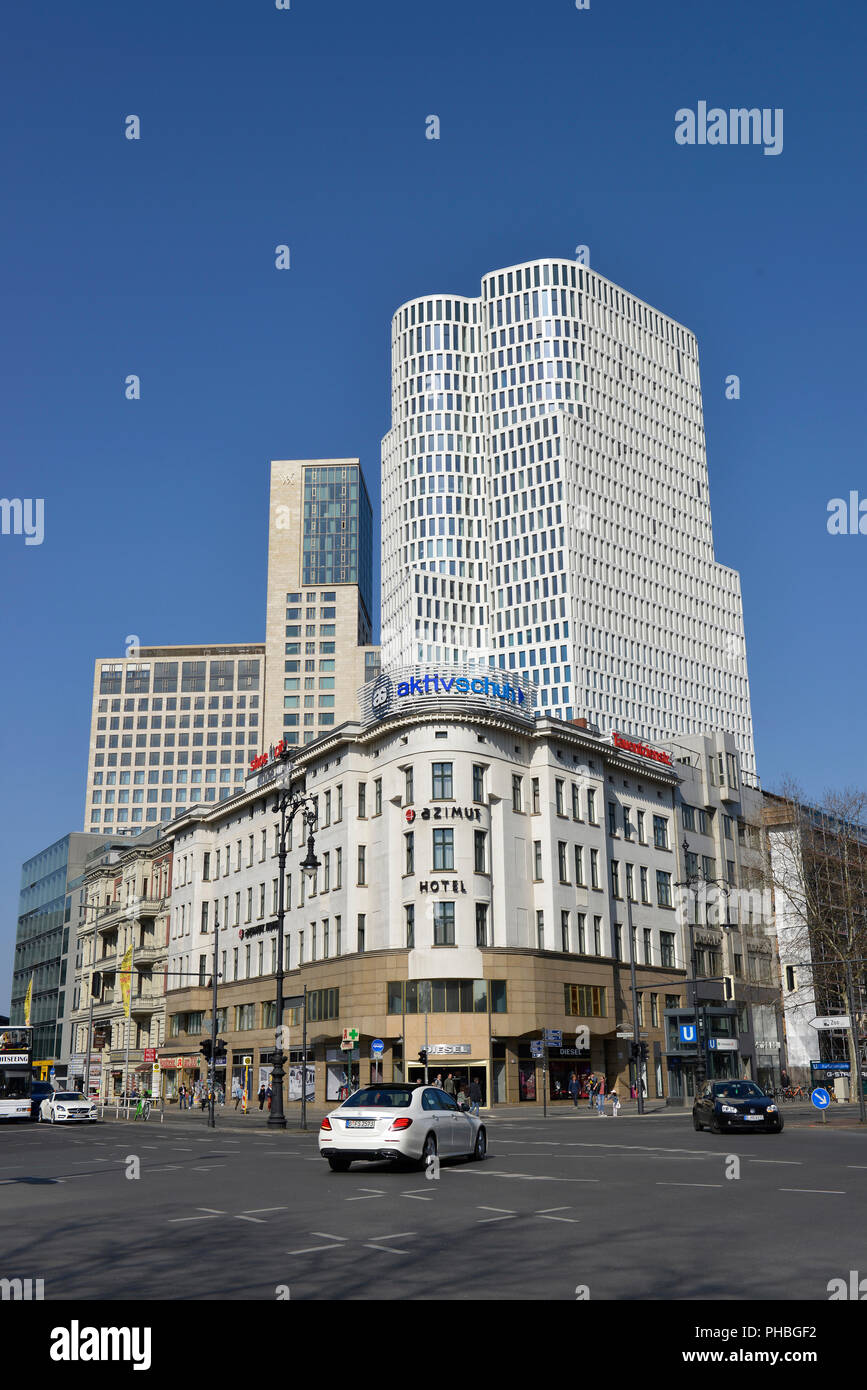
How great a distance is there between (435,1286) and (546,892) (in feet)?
184

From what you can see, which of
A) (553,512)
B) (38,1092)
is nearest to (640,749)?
(38,1092)

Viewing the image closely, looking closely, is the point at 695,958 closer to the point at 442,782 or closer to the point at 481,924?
the point at 481,924

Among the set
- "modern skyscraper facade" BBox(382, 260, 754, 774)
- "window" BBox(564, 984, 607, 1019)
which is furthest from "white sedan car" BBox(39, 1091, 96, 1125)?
"modern skyscraper facade" BBox(382, 260, 754, 774)

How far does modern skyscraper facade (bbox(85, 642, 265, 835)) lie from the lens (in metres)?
184

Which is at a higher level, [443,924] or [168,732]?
[168,732]

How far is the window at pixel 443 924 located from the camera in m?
60.5

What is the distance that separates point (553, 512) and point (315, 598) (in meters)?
45.2

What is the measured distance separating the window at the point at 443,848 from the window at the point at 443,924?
6.44 feet

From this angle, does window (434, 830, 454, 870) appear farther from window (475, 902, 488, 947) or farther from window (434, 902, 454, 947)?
window (475, 902, 488, 947)

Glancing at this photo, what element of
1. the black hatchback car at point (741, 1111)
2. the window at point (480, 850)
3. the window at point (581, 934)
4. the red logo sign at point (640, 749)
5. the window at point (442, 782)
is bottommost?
the black hatchback car at point (741, 1111)

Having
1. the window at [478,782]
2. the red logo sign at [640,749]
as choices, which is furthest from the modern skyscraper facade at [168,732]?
the window at [478,782]

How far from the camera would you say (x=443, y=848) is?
61625 millimetres

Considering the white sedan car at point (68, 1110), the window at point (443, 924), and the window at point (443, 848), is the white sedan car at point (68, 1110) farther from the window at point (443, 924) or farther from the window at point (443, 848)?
the window at point (443, 848)

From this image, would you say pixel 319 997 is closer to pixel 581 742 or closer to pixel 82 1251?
pixel 581 742
